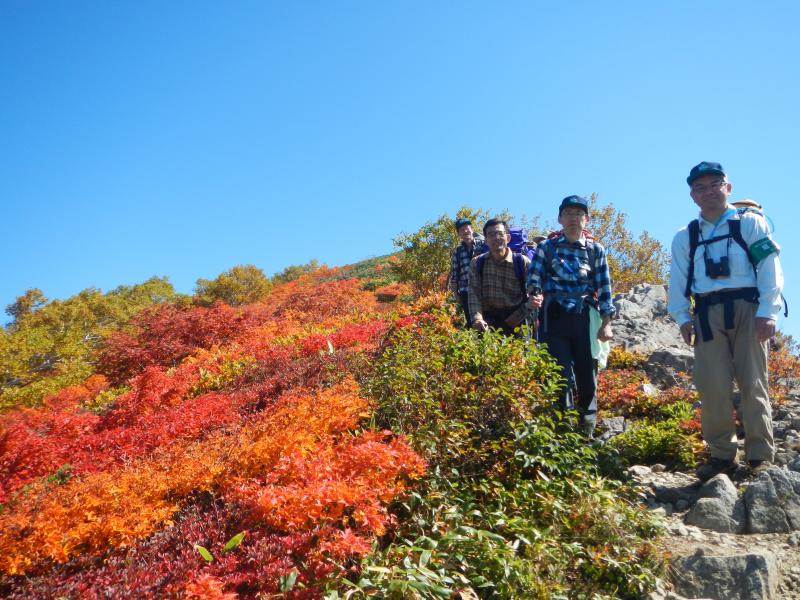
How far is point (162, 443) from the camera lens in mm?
4965

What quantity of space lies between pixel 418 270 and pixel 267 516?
461 inches

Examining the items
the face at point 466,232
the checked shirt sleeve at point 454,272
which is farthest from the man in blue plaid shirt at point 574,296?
the checked shirt sleeve at point 454,272

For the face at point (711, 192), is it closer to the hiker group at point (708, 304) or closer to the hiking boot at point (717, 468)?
the hiker group at point (708, 304)

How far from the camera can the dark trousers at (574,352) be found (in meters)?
4.41

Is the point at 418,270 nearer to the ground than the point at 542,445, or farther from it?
farther from it

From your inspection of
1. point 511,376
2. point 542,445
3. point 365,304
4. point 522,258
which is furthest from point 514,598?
point 365,304

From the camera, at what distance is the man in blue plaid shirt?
14.5 ft

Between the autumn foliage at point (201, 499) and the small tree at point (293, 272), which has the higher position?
the small tree at point (293, 272)

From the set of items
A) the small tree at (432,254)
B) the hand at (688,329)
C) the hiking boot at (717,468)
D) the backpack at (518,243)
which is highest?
the small tree at (432,254)

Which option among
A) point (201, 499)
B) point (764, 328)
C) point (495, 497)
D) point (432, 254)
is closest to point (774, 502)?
point (764, 328)

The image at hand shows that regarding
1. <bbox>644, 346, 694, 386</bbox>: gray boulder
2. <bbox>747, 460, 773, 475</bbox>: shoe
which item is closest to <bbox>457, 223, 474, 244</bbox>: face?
<bbox>644, 346, 694, 386</bbox>: gray boulder

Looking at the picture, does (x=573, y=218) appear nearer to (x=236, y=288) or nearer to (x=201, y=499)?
(x=201, y=499)

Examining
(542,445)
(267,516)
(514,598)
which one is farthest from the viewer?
(542,445)

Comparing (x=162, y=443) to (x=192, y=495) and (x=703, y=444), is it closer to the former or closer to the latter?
(x=192, y=495)
